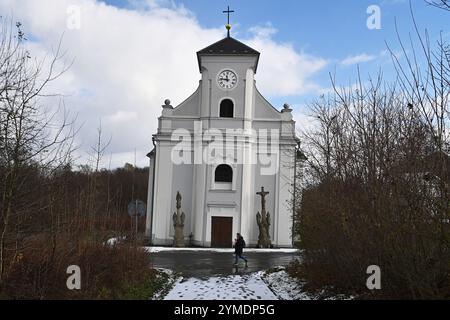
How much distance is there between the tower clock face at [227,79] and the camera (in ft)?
93.8

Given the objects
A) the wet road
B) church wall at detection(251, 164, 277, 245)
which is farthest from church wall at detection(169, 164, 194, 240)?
the wet road

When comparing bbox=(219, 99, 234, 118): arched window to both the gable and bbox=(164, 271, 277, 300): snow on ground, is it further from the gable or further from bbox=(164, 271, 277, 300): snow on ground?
bbox=(164, 271, 277, 300): snow on ground

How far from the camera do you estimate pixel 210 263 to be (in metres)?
18.9

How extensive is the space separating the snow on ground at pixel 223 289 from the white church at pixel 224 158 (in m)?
12.6

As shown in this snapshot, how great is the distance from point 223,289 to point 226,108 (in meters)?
18.1

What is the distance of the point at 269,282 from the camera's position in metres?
13.6

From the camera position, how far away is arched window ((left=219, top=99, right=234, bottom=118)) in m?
28.5

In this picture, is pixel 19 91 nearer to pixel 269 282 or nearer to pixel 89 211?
pixel 89 211

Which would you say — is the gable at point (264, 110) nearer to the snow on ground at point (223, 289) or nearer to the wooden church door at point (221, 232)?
the wooden church door at point (221, 232)

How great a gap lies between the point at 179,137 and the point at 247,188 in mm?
5783

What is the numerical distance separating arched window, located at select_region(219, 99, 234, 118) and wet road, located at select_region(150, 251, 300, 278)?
9.42 m

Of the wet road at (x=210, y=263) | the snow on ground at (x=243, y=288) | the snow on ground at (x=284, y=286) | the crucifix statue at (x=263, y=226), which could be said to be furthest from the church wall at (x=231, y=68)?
the snow on ground at (x=243, y=288)

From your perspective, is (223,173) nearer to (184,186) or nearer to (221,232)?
(184,186)
